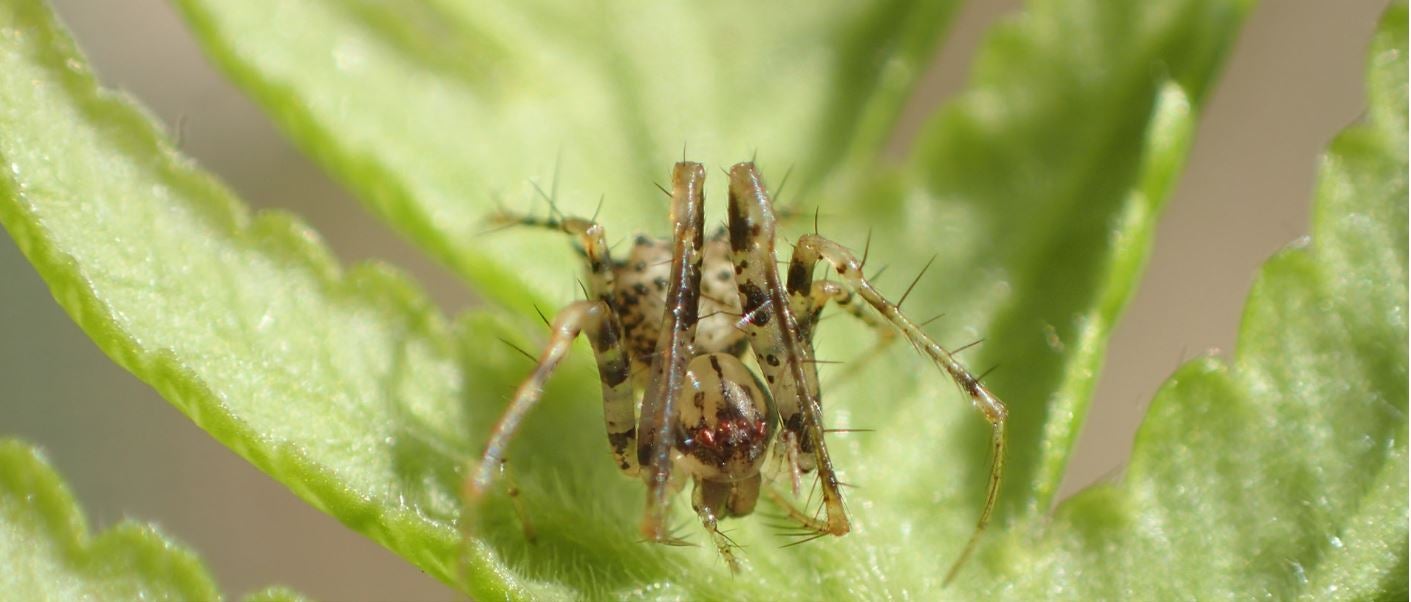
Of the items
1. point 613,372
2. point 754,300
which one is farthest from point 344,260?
point 754,300

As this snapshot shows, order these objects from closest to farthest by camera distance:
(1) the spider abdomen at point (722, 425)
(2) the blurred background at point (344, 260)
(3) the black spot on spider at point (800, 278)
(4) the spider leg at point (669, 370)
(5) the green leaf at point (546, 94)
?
(4) the spider leg at point (669, 370), (1) the spider abdomen at point (722, 425), (3) the black spot on spider at point (800, 278), (5) the green leaf at point (546, 94), (2) the blurred background at point (344, 260)

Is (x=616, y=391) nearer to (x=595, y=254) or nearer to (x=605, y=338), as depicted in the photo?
(x=605, y=338)

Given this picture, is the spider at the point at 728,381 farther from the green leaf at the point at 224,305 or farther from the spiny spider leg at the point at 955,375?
the green leaf at the point at 224,305

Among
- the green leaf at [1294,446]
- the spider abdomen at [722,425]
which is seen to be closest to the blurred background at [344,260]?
the spider abdomen at [722,425]

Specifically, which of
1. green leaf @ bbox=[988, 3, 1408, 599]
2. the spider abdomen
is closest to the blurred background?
the spider abdomen

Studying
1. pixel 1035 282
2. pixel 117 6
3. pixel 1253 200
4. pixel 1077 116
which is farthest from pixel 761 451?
pixel 117 6
